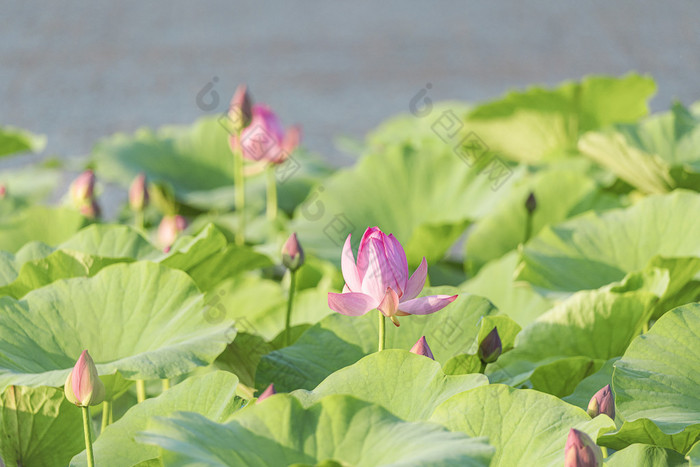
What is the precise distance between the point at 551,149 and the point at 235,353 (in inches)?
40.7

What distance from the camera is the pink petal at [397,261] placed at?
68 cm

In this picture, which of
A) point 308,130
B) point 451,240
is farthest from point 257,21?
point 451,240

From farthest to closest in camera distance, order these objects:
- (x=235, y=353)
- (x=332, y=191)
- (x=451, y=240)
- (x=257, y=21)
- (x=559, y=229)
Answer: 1. (x=257, y=21)
2. (x=332, y=191)
3. (x=451, y=240)
4. (x=559, y=229)
5. (x=235, y=353)

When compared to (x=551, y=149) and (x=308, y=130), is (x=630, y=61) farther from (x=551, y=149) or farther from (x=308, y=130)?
(x=551, y=149)

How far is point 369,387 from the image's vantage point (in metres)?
0.64

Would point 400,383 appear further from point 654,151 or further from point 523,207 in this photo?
point 654,151

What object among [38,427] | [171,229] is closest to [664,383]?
[38,427]

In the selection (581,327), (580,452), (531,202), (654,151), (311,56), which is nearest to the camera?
(580,452)

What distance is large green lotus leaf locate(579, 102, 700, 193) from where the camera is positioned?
122cm

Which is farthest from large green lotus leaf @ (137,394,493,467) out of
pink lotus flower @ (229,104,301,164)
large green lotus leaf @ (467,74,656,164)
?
large green lotus leaf @ (467,74,656,164)

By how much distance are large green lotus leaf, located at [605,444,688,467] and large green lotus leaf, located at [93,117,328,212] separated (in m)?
1.14

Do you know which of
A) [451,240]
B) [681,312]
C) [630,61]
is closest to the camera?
[681,312]

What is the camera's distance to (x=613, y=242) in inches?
43.6

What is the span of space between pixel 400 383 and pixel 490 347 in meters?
0.12
